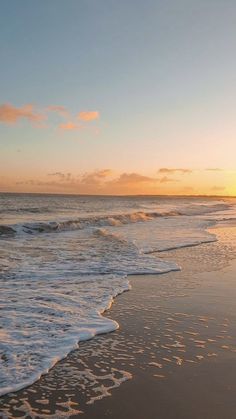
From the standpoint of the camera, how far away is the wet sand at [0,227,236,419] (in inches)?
171

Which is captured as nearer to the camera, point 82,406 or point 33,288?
point 82,406

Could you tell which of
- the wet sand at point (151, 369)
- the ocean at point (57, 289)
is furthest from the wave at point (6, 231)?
the wet sand at point (151, 369)

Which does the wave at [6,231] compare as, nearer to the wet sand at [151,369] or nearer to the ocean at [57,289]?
the ocean at [57,289]

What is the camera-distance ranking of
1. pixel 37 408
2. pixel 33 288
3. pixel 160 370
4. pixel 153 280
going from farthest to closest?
pixel 153 280 < pixel 33 288 < pixel 160 370 < pixel 37 408

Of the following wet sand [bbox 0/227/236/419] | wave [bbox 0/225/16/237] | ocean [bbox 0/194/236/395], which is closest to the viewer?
wet sand [bbox 0/227/236/419]

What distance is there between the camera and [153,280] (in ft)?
35.2

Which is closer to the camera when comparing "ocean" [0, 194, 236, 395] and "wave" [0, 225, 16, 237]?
"ocean" [0, 194, 236, 395]

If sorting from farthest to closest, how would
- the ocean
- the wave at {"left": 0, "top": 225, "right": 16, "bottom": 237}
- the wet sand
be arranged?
the wave at {"left": 0, "top": 225, "right": 16, "bottom": 237} < the ocean < the wet sand

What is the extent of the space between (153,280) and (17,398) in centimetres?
641

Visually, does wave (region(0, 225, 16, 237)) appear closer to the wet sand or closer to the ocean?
the ocean

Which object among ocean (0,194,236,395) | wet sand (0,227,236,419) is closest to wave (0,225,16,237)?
ocean (0,194,236,395)

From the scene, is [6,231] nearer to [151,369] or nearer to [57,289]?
[57,289]

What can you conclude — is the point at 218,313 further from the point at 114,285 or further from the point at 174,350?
the point at 114,285

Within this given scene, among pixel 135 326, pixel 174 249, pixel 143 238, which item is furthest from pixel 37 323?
pixel 143 238
